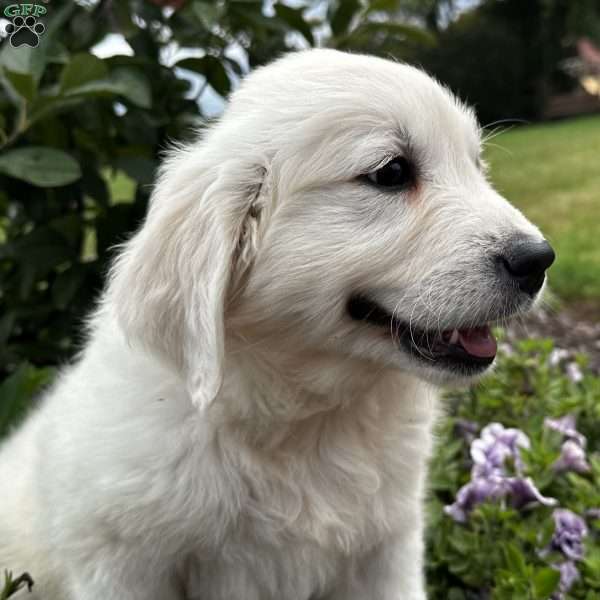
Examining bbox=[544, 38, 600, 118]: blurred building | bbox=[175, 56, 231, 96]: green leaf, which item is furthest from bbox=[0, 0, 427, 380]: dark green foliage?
bbox=[544, 38, 600, 118]: blurred building

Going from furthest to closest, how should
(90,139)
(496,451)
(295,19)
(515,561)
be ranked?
(295,19), (90,139), (496,451), (515,561)

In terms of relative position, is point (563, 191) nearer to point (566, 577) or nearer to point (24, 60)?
point (566, 577)

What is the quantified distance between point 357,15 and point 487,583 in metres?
2.24

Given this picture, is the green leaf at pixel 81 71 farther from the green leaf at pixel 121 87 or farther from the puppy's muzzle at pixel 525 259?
the puppy's muzzle at pixel 525 259

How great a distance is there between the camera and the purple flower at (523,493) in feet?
8.13

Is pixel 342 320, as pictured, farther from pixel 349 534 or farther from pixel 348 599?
pixel 348 599

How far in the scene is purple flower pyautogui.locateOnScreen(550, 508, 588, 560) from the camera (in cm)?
239

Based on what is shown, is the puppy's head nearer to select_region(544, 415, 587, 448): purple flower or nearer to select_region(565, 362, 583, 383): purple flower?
select_region(544, 415, 587, 448): purple flower

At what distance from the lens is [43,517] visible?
84.1 inches

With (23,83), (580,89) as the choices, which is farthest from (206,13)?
(580,89)

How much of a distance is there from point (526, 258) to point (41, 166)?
1587mm

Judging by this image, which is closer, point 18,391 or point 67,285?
point 18,391

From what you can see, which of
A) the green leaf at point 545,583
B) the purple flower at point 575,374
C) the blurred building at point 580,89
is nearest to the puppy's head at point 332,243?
the green leaf at point 545,583

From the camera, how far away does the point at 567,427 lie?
2.93m
